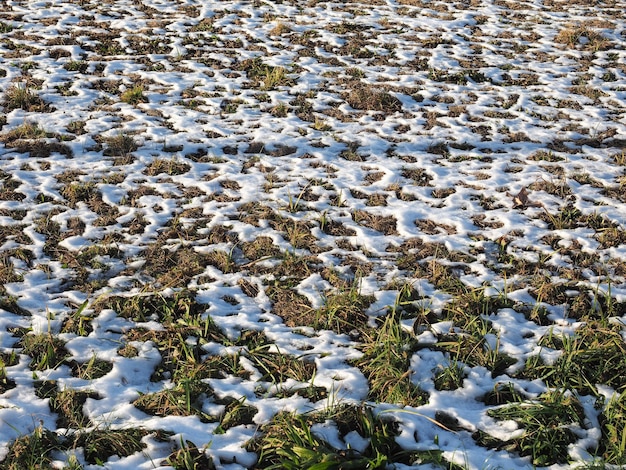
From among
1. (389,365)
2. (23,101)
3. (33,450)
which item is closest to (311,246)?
(389,365)

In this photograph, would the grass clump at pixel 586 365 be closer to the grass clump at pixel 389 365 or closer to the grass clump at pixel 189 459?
the grass clump at pixel 389 365

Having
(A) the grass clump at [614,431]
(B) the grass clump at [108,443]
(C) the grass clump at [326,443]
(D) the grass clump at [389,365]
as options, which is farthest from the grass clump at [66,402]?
(A) the grass clump at [614,431]

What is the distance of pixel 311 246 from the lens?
5.06 metres

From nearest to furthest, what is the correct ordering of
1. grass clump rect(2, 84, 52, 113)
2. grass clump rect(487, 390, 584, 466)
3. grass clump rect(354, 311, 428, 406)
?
grass clump rect(487, 390, 584, 466), grass clump rect(354, 311, 428, 406), grass clump rect(2, 84, 52, 113)

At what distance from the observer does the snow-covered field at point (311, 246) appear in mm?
3461

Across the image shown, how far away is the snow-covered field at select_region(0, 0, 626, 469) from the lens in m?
3.46

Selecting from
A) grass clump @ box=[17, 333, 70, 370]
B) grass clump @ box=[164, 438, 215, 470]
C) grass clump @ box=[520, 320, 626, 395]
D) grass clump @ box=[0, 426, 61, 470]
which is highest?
grass clump @ box=[520, 320, 626, 395]

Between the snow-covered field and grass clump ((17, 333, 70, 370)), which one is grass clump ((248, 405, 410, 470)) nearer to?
the snow-covered field

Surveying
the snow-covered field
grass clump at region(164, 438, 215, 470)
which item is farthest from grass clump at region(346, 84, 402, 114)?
grass clump at region(164, 438, 215, 470)

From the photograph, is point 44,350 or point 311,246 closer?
point 44,350

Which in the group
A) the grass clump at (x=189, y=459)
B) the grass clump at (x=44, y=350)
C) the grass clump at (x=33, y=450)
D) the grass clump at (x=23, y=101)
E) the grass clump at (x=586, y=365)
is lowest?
the grass clump at (x=189, y=459)

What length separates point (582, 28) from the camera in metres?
9.41

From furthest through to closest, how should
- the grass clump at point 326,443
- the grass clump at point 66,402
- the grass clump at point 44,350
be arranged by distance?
the grass clump at point 44,350, the grass clump at point 66,402, the grass clump at point 326,443

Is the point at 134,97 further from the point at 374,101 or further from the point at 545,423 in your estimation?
the point at 545,423
